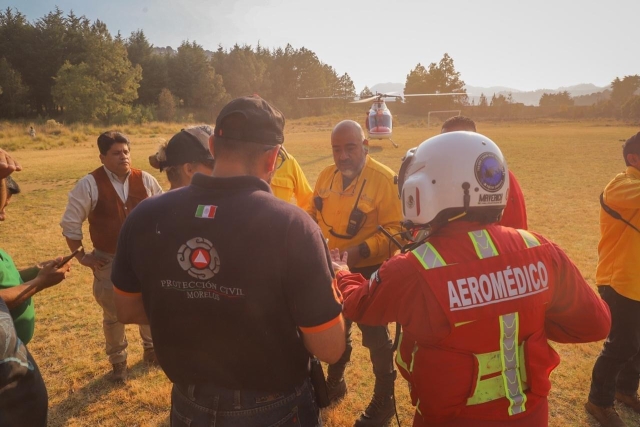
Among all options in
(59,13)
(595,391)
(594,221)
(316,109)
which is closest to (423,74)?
(316,109)

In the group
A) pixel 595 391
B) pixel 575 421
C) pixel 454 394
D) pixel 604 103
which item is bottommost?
pixel 575 421

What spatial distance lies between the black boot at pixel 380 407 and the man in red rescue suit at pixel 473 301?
6.78ft

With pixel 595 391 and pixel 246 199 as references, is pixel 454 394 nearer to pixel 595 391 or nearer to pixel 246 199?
pixel 246 199

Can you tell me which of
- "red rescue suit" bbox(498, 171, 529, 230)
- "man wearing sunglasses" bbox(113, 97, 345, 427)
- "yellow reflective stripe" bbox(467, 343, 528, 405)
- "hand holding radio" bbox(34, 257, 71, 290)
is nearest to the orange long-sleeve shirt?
"red rescue suit" bbox(498, 171, 529, 230)

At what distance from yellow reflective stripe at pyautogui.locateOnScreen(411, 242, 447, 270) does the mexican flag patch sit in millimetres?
899

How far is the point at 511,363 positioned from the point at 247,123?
5.26 ft

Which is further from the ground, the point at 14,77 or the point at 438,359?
the point at 14,77

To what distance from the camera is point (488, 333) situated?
173 cm

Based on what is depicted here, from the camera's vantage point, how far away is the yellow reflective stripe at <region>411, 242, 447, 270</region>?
1.74m

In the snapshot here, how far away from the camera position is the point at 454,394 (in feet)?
5.82

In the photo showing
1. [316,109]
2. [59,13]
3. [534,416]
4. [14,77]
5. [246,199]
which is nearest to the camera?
[246,199]

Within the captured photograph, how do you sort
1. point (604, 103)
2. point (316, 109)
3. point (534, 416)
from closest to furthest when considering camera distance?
1. point (534, 416)
2. point (604, 103)
3. point (316, 109)

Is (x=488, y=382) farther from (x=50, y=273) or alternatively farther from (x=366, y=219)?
(x=50, y=273)

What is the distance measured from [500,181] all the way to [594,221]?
1092 cm
